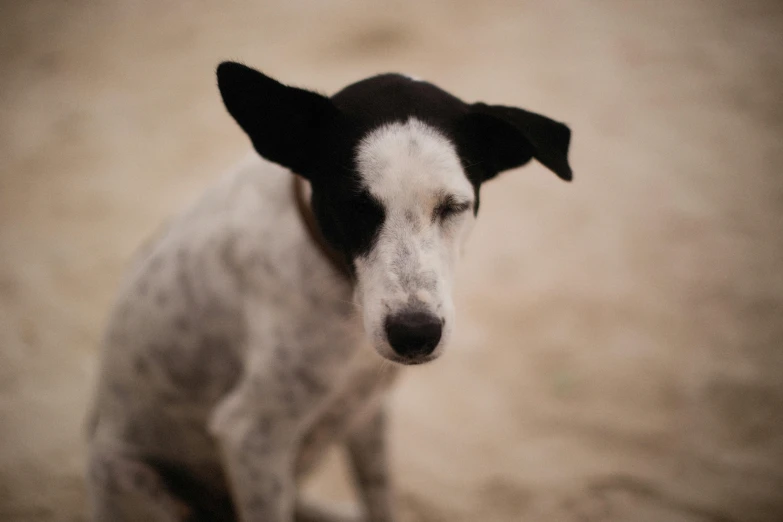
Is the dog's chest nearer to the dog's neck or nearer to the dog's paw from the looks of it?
the dog's neck

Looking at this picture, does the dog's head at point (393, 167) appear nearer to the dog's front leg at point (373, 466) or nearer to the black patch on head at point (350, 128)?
the black patch on head at point (350, 128)

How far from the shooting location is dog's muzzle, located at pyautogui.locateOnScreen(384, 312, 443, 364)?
119 centimetres

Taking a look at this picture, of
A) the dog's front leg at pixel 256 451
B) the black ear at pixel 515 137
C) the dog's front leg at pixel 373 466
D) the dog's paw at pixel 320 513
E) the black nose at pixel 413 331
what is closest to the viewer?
the black nose at pixel 413 331

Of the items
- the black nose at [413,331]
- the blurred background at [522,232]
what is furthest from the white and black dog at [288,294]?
the blurred background at [522,232]

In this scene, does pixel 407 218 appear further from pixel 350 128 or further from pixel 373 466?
pixel 373 466

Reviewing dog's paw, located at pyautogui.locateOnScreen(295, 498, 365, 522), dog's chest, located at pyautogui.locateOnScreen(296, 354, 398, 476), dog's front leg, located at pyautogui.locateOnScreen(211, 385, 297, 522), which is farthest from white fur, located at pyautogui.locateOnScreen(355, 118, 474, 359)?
dog's paw, located at pyautogui.locateOnScreen(295, 498, 365, 522)

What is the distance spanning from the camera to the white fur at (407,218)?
1.21m

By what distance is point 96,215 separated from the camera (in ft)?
12.9

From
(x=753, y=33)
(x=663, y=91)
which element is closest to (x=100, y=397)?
(x=663, y=91)

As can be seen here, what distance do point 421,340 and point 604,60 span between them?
422 centimetres

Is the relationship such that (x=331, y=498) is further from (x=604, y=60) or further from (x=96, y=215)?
(x=604, y=60)

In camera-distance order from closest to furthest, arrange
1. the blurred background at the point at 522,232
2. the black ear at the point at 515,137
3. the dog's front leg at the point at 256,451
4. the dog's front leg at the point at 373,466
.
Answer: the black ear at the point at 515,137, the dog's front leg at the point at 256,451, the dog's front leg at the point at 373,466, the blurred background at the point at 522,232

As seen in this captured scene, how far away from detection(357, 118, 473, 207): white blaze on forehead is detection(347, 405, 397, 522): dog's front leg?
3.31ft

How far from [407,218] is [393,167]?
114 mm
